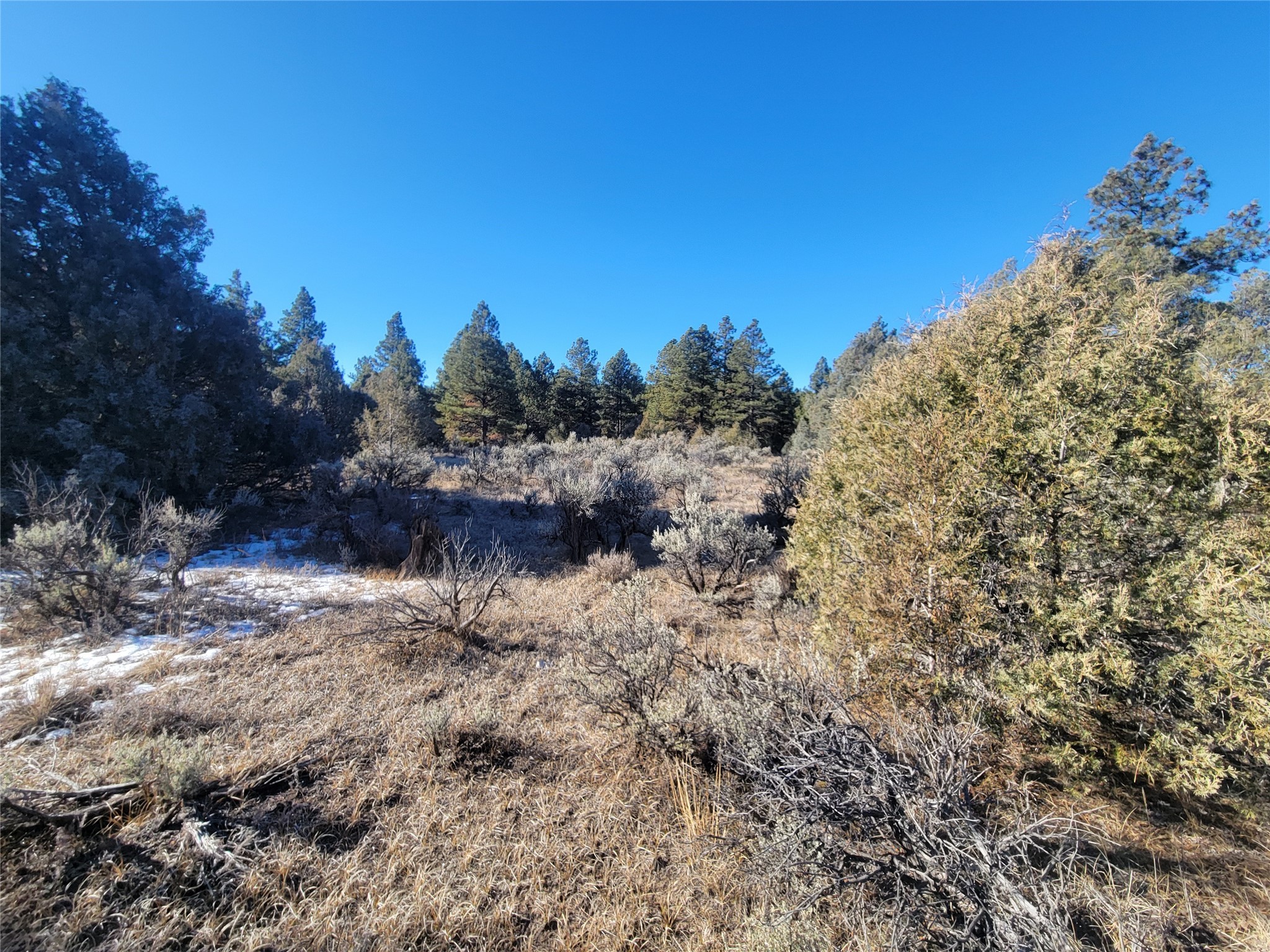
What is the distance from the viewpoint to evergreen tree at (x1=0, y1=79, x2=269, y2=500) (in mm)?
7609

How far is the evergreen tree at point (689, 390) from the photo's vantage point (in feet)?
104

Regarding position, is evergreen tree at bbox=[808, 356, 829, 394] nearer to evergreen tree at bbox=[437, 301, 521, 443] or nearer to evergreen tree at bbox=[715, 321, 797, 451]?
evergreen tree at bbox=[715, 321, 797, 451]

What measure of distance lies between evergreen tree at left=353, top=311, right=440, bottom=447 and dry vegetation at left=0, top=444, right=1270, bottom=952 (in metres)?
10.8

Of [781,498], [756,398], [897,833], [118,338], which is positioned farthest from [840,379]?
[118,338]

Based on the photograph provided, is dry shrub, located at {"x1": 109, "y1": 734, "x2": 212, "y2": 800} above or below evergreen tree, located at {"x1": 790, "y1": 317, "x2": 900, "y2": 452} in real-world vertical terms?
below

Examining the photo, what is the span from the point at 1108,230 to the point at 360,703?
878 inches

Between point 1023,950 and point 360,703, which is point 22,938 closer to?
point 360,703

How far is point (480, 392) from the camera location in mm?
27906

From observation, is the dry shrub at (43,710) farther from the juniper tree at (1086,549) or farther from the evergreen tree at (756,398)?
the evergreen tree at (756,398)

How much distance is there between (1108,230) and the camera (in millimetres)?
13781

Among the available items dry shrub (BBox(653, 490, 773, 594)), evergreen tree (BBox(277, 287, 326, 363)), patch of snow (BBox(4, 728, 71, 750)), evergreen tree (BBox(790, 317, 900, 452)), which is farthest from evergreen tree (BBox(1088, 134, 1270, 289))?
evergreen tree (BBox(277, 287, 326, 363))

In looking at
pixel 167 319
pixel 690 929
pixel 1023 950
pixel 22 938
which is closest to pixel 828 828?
pixel 1023 950

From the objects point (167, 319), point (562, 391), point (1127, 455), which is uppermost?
point (562, 391)

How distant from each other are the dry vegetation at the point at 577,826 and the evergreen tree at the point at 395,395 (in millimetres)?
10828
